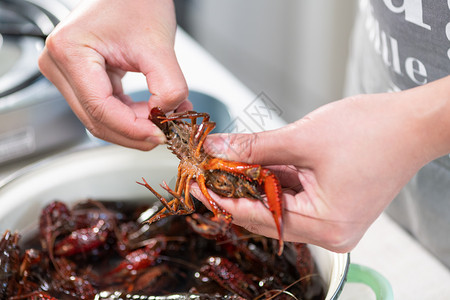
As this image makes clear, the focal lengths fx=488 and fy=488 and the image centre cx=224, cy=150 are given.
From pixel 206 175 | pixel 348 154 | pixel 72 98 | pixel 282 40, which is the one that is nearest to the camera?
pixel 348 154

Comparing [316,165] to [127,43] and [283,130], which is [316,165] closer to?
[283,130]

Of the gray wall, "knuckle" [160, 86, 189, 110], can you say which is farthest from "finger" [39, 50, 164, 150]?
the gray wall

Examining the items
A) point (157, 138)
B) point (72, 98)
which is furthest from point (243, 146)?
point (72, 98)

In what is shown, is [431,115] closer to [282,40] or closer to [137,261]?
[137,261]

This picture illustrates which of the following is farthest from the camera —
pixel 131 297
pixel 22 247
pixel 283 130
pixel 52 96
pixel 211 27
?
pixel 211 27

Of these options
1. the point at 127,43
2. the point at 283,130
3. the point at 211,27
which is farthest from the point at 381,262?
the point at 211,27

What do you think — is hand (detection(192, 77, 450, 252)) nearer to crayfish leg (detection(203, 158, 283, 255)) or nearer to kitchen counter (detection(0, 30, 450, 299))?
crayfish leg (detection(203, 158, 283, 255))

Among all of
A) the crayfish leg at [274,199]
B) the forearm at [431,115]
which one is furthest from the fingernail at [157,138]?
the forearm at [431,115]
